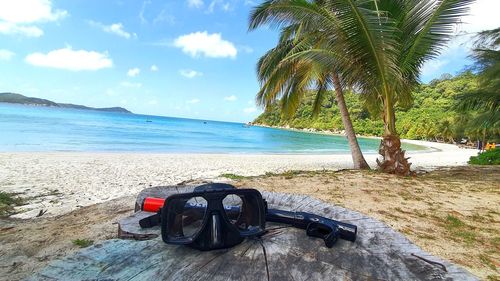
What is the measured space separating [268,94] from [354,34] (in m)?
5.00

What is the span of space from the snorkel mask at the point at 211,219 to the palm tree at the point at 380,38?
6.02 meters

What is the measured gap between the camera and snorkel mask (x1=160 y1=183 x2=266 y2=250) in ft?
4.49

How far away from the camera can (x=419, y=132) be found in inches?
2672

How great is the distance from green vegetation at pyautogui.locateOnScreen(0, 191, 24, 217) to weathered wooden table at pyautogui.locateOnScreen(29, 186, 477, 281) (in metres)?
4.89

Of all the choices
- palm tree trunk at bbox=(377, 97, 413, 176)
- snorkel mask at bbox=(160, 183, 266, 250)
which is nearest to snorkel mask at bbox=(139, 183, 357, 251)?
snorkel mask at bbox=(160, 183, 266, 250)

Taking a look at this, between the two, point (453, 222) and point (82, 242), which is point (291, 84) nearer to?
point (453, 222)

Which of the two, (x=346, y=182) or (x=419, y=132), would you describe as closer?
(x=346, y=182)

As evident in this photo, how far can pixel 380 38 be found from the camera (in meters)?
6.68

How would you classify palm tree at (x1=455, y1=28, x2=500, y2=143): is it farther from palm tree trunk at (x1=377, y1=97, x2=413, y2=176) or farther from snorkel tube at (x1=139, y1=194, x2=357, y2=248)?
snorkel tube at (x1=139, y1=194, x2=357, y2=248)

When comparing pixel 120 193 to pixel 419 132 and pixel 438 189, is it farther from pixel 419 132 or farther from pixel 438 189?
pixel 419 132

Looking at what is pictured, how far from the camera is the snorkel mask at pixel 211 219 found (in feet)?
4.49

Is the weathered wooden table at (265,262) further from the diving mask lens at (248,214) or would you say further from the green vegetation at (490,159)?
the green vegetation at (490,159)

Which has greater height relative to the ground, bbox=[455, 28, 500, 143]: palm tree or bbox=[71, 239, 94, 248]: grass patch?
bbox=[455, 28, 500, 143]: palm tree

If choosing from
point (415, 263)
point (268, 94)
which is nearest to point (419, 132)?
point (268, 94)
